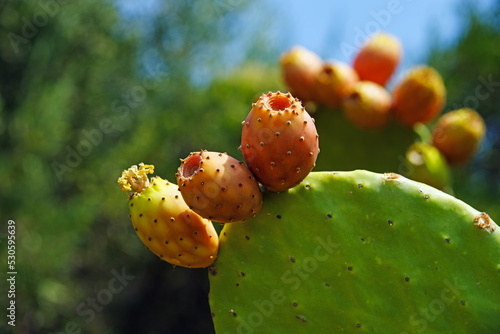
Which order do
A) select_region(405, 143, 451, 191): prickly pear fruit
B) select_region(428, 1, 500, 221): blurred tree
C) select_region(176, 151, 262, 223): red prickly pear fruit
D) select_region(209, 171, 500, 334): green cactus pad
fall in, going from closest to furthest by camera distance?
select_region(176, 151, 262, 223): red prickly pear fruit < select_region(209, 171, 500, 334): green cactus pad < select_region(405, 143, 451, 191): prickly pear fruit < select_region(428, 1, 500, 221): blurred tree

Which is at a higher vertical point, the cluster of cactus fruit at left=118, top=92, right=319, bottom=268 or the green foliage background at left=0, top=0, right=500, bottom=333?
the cluster of cactus fruit at left=118, top=92, right=319, bottom=268

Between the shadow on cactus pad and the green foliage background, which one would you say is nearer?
the shadow on cactus pad

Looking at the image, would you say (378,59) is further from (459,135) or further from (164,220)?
(164,220)

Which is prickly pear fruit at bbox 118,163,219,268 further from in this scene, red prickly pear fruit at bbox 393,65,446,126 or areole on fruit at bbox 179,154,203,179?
red prickly pear fruit at bbox 393,65,446,126

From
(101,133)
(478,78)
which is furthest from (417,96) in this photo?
(101,133)

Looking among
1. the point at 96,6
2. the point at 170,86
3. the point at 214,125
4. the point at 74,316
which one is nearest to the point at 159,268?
the point at 74,316

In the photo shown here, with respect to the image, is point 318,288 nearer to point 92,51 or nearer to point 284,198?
point 284,198

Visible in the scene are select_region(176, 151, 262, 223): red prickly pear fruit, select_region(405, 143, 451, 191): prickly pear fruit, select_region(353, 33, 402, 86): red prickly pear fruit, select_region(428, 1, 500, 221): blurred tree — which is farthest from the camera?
select_region(428, 1, 500, 221): blurred tree

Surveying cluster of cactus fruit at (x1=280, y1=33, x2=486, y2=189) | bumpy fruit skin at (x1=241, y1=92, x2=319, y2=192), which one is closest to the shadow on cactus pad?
cluster of cactus fruit at (x1=280, y1=33, x2=486, y2=189)

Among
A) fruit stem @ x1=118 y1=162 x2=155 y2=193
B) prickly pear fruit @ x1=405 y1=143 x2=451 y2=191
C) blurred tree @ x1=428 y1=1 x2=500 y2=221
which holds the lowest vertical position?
blurred tree @ x1=428 y1=1 x2=500 y2=221
